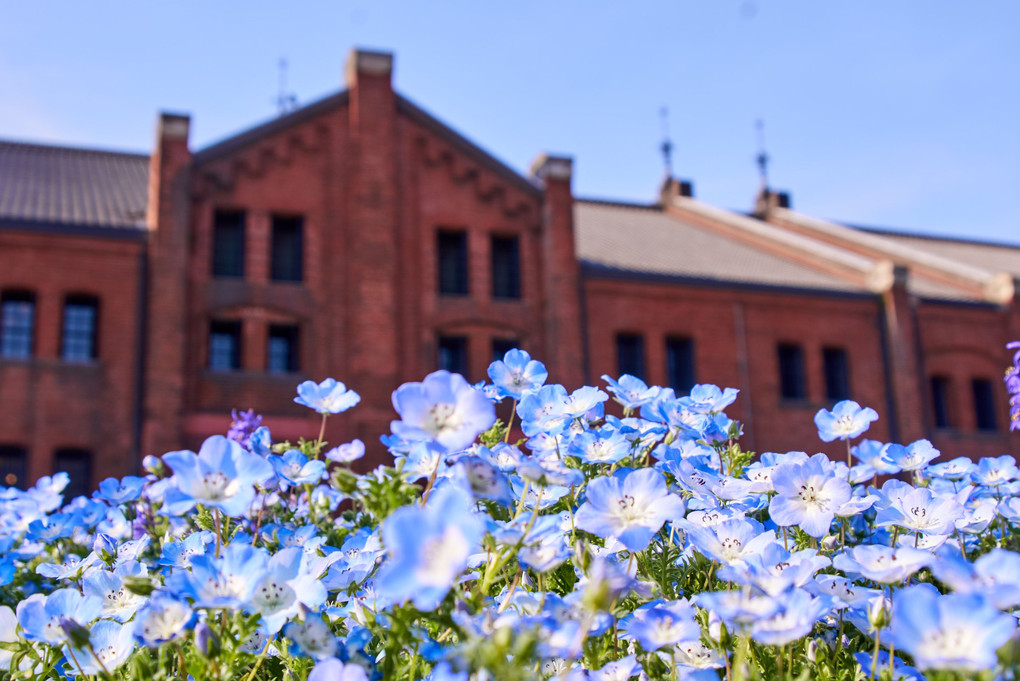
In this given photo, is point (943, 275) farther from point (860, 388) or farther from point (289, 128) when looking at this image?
point (289, 128)

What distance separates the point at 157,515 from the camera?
330 cm

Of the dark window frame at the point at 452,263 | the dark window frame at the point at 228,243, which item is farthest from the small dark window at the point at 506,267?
the dark window frame at the point at 228,243

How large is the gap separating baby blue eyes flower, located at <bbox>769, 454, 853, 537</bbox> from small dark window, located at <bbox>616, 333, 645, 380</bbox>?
18826 mm

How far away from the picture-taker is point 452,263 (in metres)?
20.3

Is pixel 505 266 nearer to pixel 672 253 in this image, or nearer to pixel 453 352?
pixel 453 352

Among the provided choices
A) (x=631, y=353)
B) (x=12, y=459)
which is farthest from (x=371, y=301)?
(x=12, y=459)

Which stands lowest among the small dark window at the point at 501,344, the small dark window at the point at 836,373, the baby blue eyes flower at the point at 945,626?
the baby blue eyes flower at the point at 945,626

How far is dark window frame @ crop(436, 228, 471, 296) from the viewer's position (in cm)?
1994

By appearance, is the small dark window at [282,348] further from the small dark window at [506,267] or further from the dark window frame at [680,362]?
the dark window frame at [680,362]

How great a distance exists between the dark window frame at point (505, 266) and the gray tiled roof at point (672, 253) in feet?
5.14

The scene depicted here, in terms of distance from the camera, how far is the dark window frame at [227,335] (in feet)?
59.1

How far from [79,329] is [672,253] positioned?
1417 cm

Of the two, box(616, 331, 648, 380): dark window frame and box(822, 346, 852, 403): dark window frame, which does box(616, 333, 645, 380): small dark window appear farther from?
box(822, 346, 852, 403): dark window frame

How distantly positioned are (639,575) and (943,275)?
26431mm
